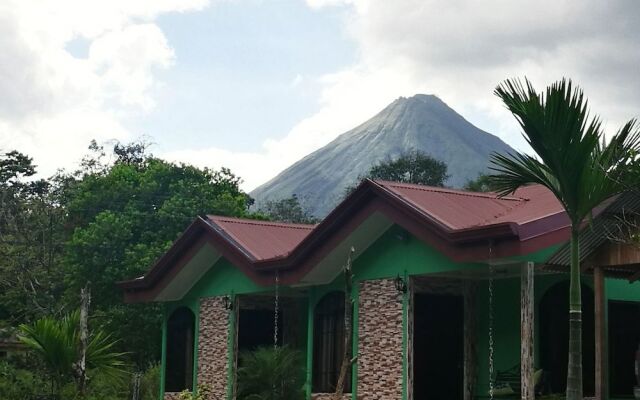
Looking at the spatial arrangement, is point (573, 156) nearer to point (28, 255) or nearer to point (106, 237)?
point (106, 237)

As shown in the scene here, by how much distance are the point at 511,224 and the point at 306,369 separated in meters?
7.00

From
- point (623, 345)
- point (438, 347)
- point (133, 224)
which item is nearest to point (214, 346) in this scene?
point (438, 347)

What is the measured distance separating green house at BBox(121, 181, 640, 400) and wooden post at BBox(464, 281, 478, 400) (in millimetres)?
17

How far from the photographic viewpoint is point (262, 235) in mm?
20938

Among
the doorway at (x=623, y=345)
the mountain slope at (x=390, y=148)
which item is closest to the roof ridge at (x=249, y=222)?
the doorway at (x=623, y=345)

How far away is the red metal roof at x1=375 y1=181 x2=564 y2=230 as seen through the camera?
14695 millimetres

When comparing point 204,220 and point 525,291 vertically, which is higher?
point 204,220

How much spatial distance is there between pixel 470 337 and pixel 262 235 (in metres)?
5.78

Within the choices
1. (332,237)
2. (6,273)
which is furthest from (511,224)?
(6,273)

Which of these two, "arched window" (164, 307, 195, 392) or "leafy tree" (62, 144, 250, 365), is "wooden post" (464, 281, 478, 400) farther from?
"leafy tree" (62, 144, 250, 365)

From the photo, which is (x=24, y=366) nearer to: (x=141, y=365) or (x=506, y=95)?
(x=141, y=365)

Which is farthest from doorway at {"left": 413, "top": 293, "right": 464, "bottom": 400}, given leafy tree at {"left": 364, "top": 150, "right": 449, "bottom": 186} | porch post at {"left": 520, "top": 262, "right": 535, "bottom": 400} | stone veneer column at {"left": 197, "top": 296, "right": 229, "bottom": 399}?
leafy tree at {"left": 364, "top": 150, "right": 449, "bottom": 186}

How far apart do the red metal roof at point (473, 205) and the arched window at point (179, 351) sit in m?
8.40

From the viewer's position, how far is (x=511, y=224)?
42.9ft
